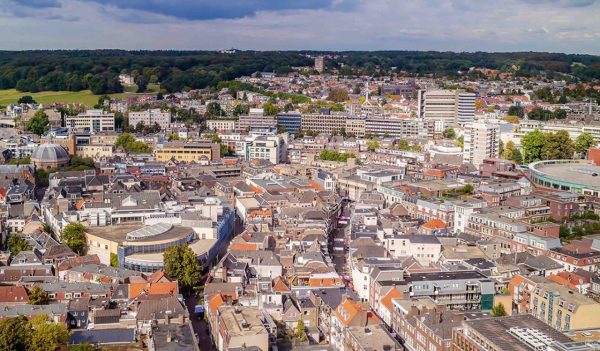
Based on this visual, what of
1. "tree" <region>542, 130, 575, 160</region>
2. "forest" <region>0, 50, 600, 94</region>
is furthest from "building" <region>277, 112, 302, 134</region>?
"forest" <region>0, 50, 600, 94</region>

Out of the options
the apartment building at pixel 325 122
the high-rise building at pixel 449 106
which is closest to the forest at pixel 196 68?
the apartment building at pixel 325 122

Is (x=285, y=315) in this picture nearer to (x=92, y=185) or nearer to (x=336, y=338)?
(x=336, y=338)

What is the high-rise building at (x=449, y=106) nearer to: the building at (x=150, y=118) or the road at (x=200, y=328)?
the building at (x=150, y=118)

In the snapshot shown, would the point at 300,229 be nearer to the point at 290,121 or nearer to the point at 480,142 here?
the point at 480,142

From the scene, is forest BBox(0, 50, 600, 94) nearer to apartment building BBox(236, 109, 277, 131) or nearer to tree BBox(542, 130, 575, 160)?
apartment building BBox(236, 109, 277, 131)

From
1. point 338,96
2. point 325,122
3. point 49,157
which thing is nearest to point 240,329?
point 49,157

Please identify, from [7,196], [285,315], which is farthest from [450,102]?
[285,315]
